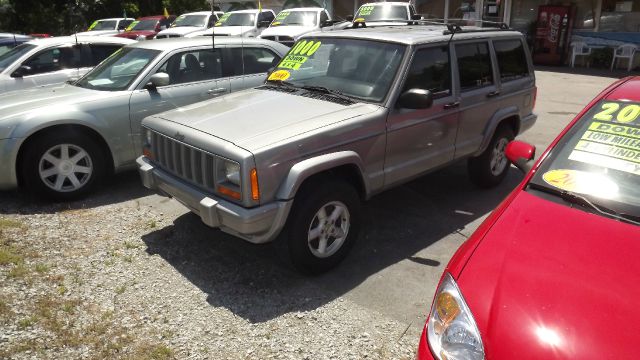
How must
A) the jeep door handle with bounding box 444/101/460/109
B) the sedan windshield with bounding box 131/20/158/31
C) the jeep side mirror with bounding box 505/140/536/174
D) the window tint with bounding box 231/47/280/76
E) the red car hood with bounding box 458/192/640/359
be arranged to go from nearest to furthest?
1. the red car hood with bounding box 458/192/640/359
2. the jeep side mirror with bounding box 505/140/536/174
3. the jeep door handle with bounding box 444/101/460/109
4. the window tint with bounding box 231/47/280/76
5. the sedan windshield with bounding box 131/20/158/31

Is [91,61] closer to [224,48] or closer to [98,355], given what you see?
[224,48]

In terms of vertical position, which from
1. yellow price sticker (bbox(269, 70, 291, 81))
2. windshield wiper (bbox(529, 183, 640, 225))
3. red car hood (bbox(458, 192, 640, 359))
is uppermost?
yellow price sticker (bbox(269, 70, 291, 81))

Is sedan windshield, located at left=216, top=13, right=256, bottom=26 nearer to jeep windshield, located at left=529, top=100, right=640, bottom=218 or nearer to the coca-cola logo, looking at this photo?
the coca-cola logo

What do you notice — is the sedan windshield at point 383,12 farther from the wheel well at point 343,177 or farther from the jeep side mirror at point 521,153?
the jeep side mirror at point 521,153

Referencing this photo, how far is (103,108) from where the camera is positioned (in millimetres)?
5117

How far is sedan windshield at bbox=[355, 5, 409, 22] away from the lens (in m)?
14.1

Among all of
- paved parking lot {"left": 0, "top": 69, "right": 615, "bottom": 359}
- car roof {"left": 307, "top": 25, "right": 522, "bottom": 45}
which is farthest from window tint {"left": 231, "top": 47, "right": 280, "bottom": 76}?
paved parking lot {"left": 0, "top": 69, "right": 615, "bottom": 359}

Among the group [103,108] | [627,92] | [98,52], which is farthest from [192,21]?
[627,92]

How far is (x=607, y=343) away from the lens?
1.73 metres

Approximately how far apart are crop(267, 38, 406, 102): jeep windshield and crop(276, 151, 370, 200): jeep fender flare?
2.30ft

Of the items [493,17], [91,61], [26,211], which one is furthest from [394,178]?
[493,17]

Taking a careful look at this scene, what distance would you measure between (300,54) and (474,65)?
5.88ft

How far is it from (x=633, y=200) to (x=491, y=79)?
305cm

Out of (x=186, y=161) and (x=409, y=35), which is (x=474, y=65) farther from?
(x=186, y=161)
